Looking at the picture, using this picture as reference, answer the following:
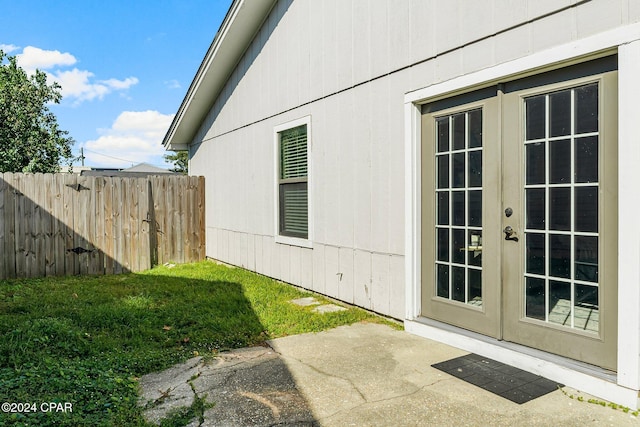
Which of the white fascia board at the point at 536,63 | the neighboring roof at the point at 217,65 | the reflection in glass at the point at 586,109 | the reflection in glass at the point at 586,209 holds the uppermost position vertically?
the neighboring roof at the point at 217,65

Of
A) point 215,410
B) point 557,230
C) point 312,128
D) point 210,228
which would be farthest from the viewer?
point 210,228

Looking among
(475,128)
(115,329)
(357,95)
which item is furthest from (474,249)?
(115,329)

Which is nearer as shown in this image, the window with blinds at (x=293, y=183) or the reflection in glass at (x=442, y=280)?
the reflection in glass at (x=442, y=280)

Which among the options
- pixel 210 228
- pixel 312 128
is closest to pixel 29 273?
pixel 210 228

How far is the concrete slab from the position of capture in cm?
238

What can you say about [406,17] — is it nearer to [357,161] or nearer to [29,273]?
[357,161]

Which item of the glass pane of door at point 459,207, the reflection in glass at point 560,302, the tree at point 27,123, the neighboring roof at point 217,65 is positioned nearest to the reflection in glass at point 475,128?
the glass pane of door at point 459,207

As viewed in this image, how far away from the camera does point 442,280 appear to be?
12.7ft

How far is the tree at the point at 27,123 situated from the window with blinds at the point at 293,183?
15235 millimetres

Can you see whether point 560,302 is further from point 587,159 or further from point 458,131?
point 458,131

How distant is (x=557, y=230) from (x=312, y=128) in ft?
11.4

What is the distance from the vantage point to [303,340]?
381 centimetres

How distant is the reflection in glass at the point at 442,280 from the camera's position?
3842mm

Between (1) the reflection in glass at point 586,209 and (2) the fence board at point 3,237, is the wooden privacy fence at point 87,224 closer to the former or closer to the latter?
(2) the fence board at point 3,237
